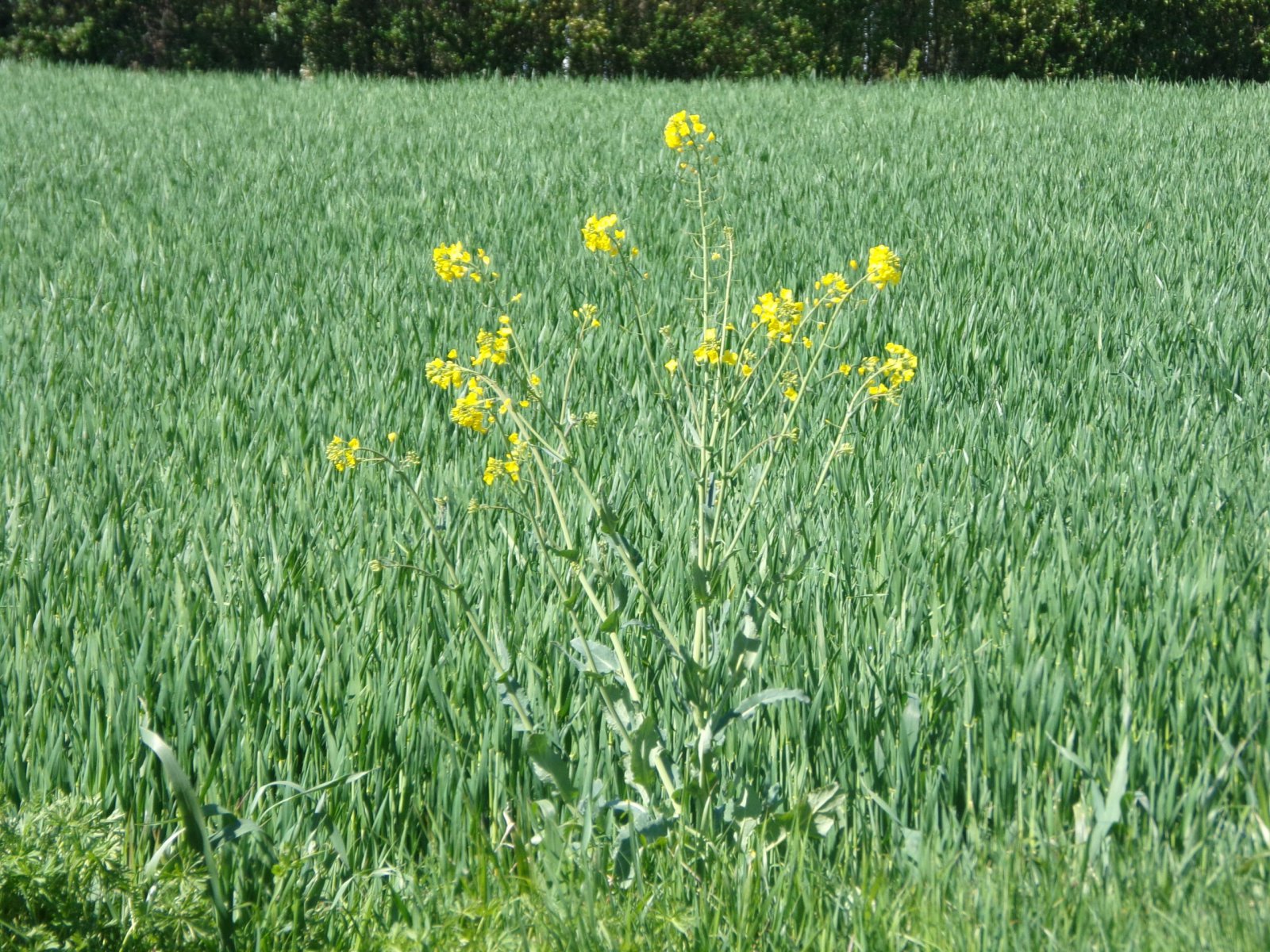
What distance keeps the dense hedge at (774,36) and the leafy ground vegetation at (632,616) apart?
9744mm

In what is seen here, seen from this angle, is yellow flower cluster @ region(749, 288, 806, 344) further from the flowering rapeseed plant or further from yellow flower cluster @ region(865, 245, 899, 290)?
yellow flower cluster @ region(865, 245, 899, 290)

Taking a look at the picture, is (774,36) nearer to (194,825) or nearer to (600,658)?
(600,658)

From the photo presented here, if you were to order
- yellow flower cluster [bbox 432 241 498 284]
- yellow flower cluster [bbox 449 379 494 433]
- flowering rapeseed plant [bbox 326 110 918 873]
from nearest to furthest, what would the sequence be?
flowering rapeseed plant [bbox 326 110 918 873] < yellow flower cluster [bbox 449 379 494 433] < yellow flower cluster [bbox 432 241 498 284]

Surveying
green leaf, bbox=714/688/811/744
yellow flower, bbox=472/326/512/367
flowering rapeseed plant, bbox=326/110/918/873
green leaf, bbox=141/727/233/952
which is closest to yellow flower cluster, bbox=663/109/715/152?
flowering rapeseed plant, bbox=326/110/918/873

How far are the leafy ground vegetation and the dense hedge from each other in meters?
9.74

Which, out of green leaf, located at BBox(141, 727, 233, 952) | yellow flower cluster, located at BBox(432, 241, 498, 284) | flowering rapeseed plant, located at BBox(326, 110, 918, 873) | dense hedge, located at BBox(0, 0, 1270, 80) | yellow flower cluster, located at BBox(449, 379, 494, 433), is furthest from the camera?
dense hedge, located at BBox(0, 0, 1270, 80)

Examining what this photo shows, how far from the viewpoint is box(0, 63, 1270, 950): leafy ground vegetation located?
4.30 ft

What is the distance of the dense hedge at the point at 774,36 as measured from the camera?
12812mm

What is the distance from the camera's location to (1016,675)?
5.24 feet

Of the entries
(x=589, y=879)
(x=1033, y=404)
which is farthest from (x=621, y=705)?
(x=1033, y=404)

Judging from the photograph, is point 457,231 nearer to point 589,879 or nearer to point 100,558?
point 100,558

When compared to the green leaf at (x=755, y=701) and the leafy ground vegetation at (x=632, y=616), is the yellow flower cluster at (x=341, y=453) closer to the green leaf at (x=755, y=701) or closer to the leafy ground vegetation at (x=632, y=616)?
the leafy ground vegetation at (x=632, y=616)

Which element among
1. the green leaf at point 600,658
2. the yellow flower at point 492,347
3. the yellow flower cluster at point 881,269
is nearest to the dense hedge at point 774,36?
the yellow flower cluster at point 881,269

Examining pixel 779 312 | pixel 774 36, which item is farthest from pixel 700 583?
pixel 774 36
